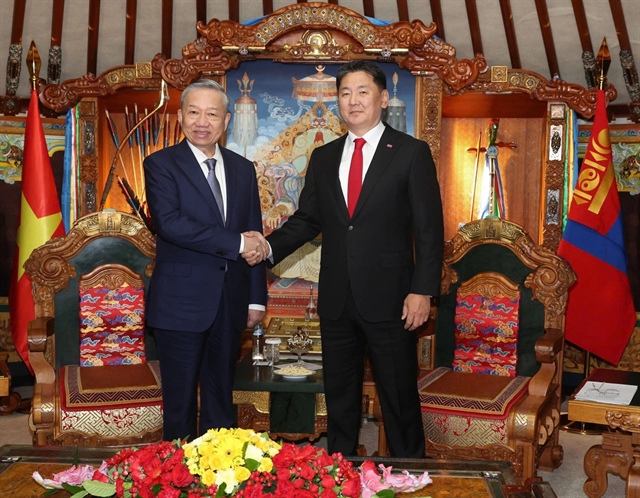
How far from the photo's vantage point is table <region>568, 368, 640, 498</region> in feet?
10.8

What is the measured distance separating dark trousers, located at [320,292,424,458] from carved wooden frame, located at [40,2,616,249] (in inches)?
86.5

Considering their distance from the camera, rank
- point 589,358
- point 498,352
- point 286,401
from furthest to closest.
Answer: point 589,358 < point 498,352 < point 286,401

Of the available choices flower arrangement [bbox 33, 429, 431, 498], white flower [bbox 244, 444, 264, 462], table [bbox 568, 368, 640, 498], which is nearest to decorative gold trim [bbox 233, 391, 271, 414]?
table [bbox 568, 368, 640, 498]

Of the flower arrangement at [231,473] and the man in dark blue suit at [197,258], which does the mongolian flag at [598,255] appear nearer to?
the man in dark blue suit at [197,258]

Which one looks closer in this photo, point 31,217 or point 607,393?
point 607,393

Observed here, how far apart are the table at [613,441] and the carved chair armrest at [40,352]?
2.22 meters

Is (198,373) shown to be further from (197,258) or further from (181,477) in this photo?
(181,477)

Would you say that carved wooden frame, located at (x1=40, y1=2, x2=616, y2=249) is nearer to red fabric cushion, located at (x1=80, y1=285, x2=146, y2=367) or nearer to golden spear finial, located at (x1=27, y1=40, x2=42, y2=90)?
golden spear finial, located at (x1=27, y1=40, x2=42, y2=90)

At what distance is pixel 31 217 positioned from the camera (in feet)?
16.9

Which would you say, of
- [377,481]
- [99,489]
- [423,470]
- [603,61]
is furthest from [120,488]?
[603,61]

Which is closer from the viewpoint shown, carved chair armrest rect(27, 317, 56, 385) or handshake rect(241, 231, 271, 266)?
handshake rect(241, 231, 271, 266)

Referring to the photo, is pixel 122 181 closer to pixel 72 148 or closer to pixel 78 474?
pixel 72 148

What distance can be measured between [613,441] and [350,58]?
2713mm

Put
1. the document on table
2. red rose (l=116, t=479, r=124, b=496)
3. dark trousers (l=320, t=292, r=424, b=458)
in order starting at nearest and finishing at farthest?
red rose (l=116, t=479, r=124, b=496) → dark trousers (l=320, t=292, r=424, b=458) → the document on table
